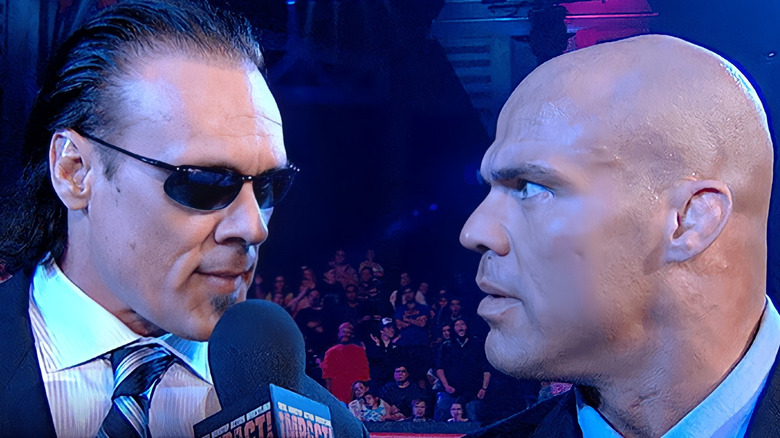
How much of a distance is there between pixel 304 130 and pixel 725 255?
4.52 ft

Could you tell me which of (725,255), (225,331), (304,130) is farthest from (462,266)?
(725,255)

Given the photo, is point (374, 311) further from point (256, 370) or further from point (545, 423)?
point (545, 423)

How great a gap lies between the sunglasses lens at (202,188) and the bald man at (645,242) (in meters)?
0.73

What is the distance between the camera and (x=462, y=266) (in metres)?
2.65

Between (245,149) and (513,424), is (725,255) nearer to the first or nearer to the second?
(513,424)

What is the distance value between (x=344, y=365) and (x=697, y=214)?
138 centimetres

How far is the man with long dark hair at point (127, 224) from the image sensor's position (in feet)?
6.64

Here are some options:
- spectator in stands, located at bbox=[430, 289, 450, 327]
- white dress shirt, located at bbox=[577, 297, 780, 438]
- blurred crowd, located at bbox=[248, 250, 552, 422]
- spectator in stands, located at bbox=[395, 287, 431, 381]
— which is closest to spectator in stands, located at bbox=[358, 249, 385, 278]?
blurred crowd, located at bbox=[248, 250, 552, 422]

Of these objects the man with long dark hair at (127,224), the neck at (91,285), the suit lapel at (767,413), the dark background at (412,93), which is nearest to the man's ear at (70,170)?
the man with long dark hair at (127,224)

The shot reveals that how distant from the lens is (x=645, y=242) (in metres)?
1.67

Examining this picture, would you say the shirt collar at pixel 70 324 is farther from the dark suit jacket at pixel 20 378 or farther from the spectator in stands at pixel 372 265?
the spectator in stands at pixel 372 265

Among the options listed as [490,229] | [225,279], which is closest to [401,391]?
[225,279]

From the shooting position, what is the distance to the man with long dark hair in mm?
2023

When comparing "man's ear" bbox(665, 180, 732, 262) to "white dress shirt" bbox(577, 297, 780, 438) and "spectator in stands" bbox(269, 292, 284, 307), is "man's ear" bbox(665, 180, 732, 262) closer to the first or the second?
"white dress shirt" bbox(577, 297, 780, 438)
